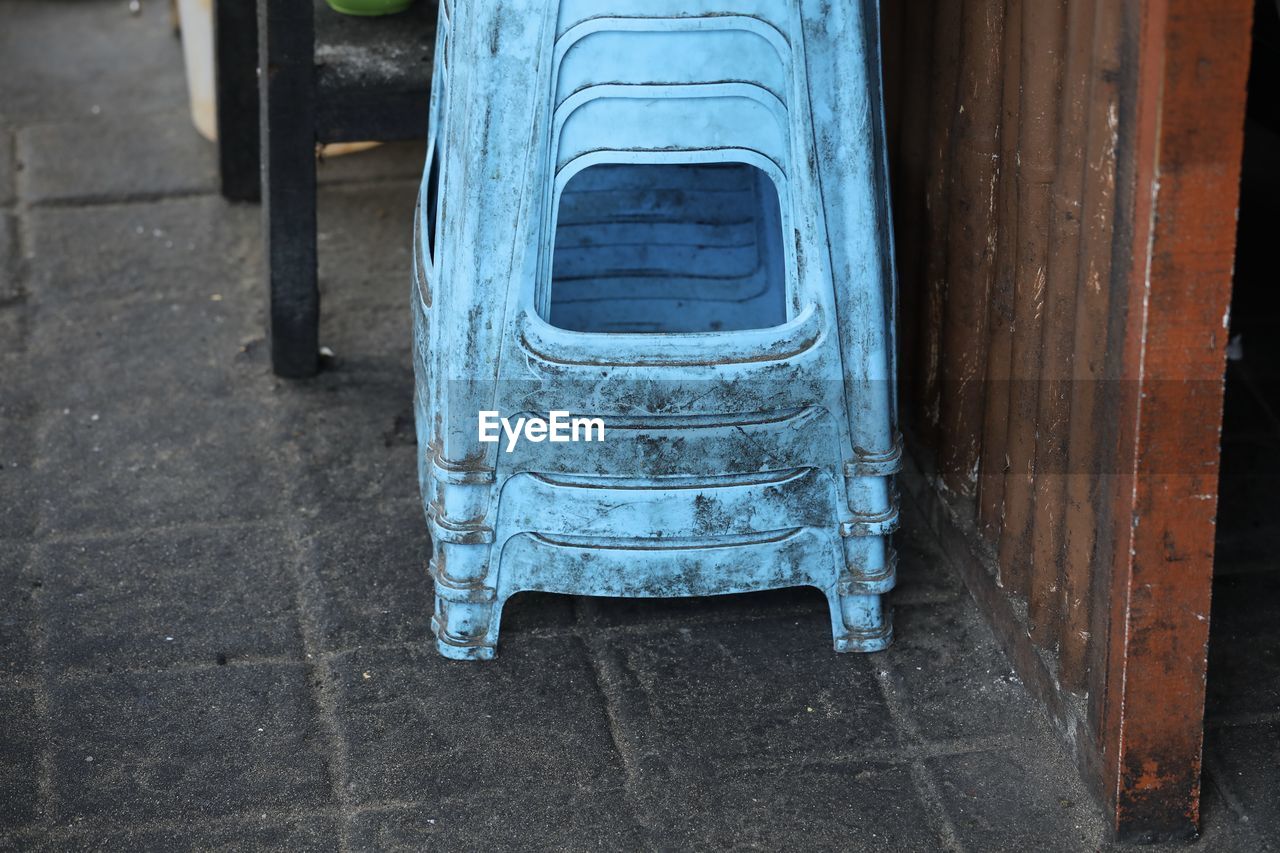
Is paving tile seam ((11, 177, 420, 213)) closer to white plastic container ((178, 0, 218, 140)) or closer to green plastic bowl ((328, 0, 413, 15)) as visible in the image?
white plastic container ((178, 0, 218, 140))

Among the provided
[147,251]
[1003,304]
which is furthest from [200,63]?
[1003,304]

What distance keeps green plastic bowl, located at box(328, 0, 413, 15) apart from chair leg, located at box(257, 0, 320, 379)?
0.61 feet

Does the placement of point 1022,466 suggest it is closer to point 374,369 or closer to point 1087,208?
point 1087,208

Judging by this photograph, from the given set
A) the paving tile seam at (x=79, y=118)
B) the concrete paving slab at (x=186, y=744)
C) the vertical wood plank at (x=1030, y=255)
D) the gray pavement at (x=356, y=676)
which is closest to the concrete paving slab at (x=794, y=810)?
the gray pavement at (x=356, y=676)

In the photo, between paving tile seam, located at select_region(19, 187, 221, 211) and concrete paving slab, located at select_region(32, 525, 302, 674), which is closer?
concrete paving slab, located at select_region(32, 525, 302, 674)

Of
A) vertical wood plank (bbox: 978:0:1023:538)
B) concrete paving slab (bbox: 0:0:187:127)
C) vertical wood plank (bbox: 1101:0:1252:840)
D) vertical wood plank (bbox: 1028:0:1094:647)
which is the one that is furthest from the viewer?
concrete paving slab (bbox: 0:0:187:127)

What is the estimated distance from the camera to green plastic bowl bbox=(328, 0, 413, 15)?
3646mm

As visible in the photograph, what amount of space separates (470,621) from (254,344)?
1361mm

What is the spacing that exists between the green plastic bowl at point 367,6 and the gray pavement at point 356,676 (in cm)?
79

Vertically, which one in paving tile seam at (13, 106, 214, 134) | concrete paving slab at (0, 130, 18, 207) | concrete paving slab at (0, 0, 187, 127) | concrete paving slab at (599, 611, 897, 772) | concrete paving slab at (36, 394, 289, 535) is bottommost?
concrete paving slab at (599, 611, 897, 772)

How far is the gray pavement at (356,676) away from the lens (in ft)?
8.34

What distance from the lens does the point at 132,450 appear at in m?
3.53

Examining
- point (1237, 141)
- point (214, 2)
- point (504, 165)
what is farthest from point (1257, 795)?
point (214, 2)

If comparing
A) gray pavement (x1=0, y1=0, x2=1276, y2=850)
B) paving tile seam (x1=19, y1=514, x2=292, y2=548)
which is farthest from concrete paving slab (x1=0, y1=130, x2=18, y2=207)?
paving tile seam (x1=19, y1=514, x2=292, y2=548)
